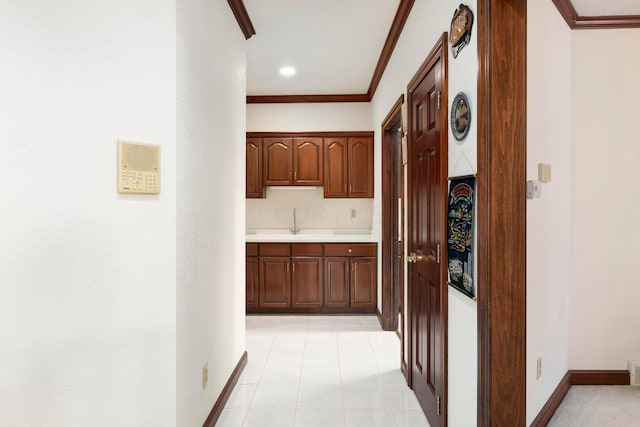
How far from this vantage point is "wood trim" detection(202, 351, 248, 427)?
213cm

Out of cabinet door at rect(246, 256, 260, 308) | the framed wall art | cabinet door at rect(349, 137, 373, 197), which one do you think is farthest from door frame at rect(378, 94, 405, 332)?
the framed wall art

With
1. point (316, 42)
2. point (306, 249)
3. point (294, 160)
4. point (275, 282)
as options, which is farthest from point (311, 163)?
point (316, 42)

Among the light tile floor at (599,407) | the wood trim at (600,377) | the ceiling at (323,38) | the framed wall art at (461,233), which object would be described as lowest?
the light tile floor at (599,407)

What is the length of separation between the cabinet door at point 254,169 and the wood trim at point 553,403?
3640 millimetres

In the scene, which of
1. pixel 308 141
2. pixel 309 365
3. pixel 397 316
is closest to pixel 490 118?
pixel 309 365

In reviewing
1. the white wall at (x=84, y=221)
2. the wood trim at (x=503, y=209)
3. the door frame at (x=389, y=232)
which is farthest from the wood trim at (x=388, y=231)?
the white wall at (x=84, y=221)

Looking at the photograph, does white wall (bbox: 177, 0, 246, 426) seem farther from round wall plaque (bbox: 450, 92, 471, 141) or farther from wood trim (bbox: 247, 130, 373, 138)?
wood trim (bbox: 247, 130, 373, 138)

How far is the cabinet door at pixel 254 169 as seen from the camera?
189 inches

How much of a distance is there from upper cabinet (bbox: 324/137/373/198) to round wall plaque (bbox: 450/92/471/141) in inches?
118

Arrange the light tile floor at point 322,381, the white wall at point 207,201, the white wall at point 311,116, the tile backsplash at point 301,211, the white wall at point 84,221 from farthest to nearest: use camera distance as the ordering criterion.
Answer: the tile backsplash at point 301,211 < the white wall at point 311,116 < the light tile floor at point 322,381 < the white wall at point 207,201 < the white wall at point 84,221

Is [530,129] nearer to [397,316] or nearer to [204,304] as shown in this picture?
[204,304]

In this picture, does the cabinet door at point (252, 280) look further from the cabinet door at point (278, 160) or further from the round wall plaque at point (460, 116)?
the round wall plaque at point (460, 116)

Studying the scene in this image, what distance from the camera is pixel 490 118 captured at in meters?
1.40

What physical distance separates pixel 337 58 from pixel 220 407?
127 inches
